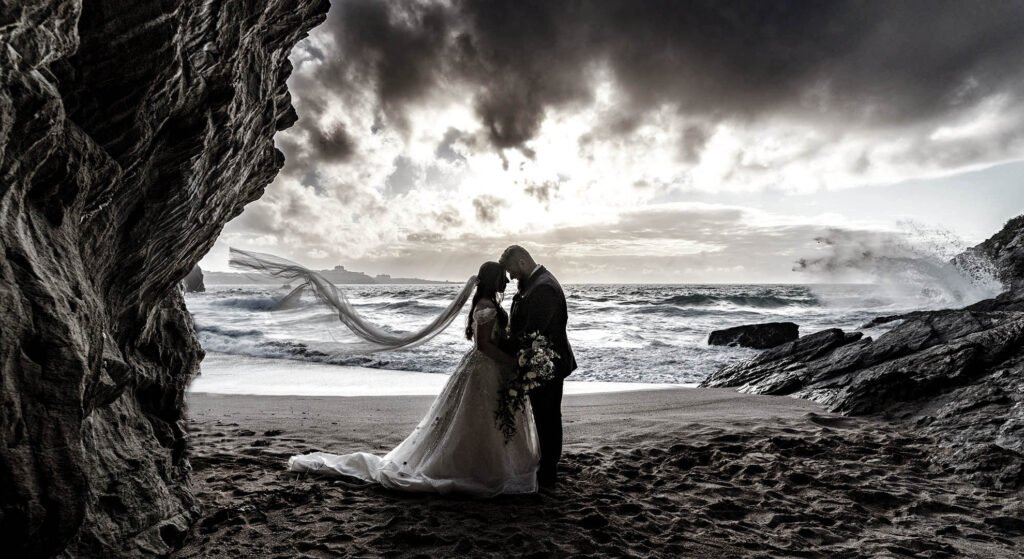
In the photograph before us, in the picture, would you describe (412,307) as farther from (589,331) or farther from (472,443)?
(472,443)

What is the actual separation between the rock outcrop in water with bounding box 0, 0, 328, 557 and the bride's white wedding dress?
5.13ft

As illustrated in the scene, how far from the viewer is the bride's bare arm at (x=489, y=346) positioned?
4715 mm

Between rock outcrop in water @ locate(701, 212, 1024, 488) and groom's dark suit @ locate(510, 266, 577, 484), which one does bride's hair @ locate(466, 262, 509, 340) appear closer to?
groom's dark suit @ locate(510, 266, 577, 484)

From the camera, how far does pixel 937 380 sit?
6844 millimetres

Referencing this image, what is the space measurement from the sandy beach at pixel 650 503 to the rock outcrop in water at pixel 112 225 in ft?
2.52

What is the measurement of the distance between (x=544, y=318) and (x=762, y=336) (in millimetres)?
14446

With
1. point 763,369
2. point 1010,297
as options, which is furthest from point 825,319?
point 763,369

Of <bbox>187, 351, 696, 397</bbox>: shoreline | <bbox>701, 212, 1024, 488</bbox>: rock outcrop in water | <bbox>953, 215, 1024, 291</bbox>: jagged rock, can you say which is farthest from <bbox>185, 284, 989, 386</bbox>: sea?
<bbox>701, 212, 1024, 488</bbox>: rock outcrop in water

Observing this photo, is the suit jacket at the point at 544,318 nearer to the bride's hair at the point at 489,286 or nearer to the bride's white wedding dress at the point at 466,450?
the bride's hair at the point at 489,286

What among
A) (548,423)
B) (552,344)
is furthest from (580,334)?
(552,344)

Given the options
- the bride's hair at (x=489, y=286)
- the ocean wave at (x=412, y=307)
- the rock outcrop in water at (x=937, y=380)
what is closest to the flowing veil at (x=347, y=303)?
the bride's hair at (x=489, y=286)

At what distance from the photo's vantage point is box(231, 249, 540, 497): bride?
4480 mm

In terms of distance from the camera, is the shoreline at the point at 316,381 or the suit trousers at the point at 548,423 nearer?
the suit trousers at the point at 548,423

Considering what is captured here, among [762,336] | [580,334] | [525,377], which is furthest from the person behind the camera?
[580,334]
